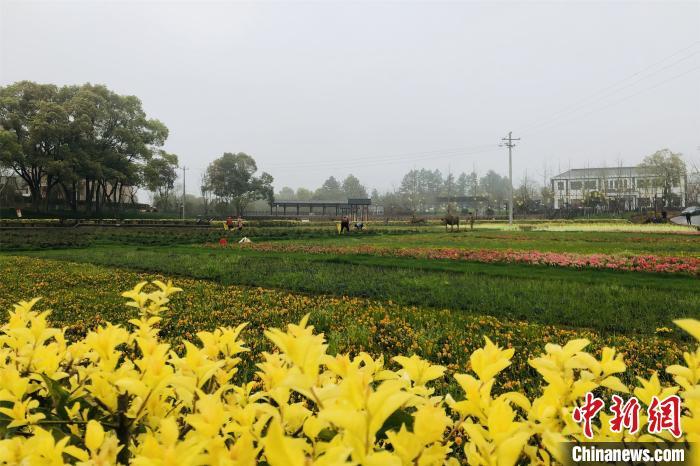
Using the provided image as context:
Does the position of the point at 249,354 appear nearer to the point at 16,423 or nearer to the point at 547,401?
the point at 16,423

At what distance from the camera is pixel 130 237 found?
21031 mm

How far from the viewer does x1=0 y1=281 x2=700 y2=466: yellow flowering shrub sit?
61 cm

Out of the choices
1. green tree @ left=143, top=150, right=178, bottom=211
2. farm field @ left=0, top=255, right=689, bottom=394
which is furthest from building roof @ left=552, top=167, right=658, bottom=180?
farm field @ left=0, top=255, right=689, bottom=394

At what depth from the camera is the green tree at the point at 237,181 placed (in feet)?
190

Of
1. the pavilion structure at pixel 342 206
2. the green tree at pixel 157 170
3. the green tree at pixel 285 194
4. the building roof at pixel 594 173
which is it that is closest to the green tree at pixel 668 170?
the building roof at pixel 594 173

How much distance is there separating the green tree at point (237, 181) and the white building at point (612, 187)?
43404 mm

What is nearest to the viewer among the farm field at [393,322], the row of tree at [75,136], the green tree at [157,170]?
the farm field at [393,322]

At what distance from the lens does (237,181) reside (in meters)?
57.6

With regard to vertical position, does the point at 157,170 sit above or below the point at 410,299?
above

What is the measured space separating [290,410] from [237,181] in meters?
59.5

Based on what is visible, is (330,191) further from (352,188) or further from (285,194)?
(285,194)

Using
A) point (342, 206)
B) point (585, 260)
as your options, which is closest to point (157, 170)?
point (342, 206)

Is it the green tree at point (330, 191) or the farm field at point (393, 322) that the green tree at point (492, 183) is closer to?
the green tree at point (330, 191)

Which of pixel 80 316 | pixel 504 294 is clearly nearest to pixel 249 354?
pixel 80 316
